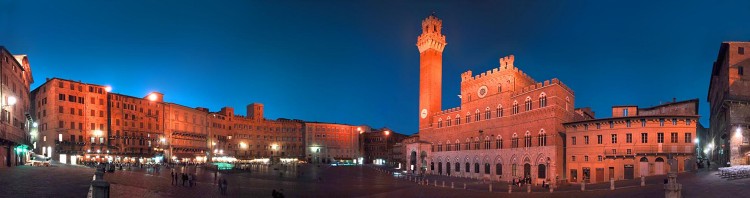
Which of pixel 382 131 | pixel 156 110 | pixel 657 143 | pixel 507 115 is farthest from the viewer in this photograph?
pixel 382 131

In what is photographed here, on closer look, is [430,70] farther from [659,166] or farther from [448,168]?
[659,166]

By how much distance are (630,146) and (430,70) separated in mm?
37230

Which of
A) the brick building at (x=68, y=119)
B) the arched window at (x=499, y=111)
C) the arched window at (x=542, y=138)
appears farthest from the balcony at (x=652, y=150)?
the brick building at (x=68, y=119)

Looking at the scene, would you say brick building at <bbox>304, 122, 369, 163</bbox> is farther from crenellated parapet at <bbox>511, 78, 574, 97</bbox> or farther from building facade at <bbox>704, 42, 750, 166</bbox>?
building facade at <bbox>704, 42, 750, 166</bbox>

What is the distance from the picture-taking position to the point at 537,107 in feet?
178

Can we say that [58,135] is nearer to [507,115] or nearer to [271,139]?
[271,139]

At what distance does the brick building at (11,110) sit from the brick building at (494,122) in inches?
2086

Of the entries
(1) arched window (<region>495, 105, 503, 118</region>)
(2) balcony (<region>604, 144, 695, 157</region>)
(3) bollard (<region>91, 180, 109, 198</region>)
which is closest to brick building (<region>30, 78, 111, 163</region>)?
(1) arched window (<region>495, 105, 503, 118</region>)

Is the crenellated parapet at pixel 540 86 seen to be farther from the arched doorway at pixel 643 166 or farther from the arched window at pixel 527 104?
the arched doorway at pixel 643 166

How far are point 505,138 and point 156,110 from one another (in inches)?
2856

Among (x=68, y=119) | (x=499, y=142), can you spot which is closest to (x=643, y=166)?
(x=499, y=142)

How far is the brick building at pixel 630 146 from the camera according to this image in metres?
43.7

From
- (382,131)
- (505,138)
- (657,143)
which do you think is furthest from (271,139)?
(657,143)

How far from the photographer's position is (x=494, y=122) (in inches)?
2427
